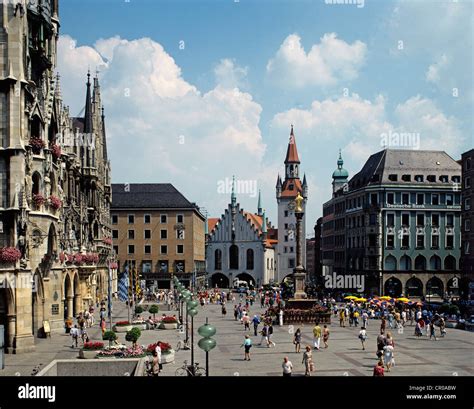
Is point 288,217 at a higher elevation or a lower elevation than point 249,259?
higher

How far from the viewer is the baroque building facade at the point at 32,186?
112 feet

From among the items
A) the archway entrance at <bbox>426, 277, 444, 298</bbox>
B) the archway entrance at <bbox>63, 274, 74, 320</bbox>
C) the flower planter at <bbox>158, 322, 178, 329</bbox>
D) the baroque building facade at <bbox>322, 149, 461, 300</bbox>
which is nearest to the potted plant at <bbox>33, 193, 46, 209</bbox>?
the archway entrance at <bbox>63, 274, 74, 320</bbox>

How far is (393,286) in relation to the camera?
3573 inches

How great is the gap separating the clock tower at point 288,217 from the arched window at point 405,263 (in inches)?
1816

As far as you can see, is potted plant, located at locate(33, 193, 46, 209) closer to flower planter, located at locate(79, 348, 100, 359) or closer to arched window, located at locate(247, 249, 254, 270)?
flower planter, located at locate(79, 348, 100, 359)

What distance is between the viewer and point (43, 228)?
127 ft

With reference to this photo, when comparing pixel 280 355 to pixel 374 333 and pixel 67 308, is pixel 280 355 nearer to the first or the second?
pixel 374 333

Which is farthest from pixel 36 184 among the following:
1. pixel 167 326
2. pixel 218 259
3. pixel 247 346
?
pixel 218 259

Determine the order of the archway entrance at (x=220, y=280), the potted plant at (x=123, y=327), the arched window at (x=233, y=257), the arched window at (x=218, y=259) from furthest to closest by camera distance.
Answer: the archway entrance at (x=220, y=280), the arched window at (x=233, y=257), the arched window at (x=218, y=259), the potted plant at (x=123, y=327)

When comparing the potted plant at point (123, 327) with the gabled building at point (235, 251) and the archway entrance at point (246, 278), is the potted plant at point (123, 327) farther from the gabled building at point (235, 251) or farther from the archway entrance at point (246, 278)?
the archway entrance at point (246, 278)

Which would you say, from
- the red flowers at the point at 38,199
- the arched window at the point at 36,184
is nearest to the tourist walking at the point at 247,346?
the red flowers at the point at 38,199

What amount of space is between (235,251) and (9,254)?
341 ft

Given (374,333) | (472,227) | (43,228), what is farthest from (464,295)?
(43,228)

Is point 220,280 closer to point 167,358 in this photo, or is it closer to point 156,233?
point 156,233
